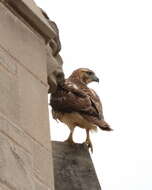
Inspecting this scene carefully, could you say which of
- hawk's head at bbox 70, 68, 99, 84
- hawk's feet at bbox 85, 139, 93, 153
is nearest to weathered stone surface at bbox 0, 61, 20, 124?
hawk's feet at bbox 85, 139, 93, 153

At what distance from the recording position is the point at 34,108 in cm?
492

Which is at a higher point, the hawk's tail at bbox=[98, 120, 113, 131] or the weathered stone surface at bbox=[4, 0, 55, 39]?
the weathered stone surface at bbox=[4, 0, 55, 39]

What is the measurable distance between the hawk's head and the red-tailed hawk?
42 cm

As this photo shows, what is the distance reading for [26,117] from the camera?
4.76 metres

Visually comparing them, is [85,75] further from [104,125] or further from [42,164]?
[42,164]

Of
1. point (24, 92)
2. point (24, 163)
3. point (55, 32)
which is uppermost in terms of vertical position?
point (55, 32)

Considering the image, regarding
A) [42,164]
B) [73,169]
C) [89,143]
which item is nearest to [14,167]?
[42,164]

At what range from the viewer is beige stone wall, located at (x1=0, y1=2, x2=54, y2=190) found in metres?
4.45

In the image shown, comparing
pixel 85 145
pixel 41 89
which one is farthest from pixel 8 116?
pixel 85 145

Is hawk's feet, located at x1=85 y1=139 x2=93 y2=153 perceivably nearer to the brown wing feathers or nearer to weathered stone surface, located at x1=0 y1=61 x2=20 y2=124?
the brown wing feathers

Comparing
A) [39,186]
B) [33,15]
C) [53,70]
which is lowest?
[39,186]

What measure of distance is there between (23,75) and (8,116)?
1.42ft

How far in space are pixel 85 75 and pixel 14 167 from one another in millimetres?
2884

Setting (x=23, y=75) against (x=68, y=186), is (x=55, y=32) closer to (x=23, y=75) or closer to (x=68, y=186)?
(x=23, y=75)
